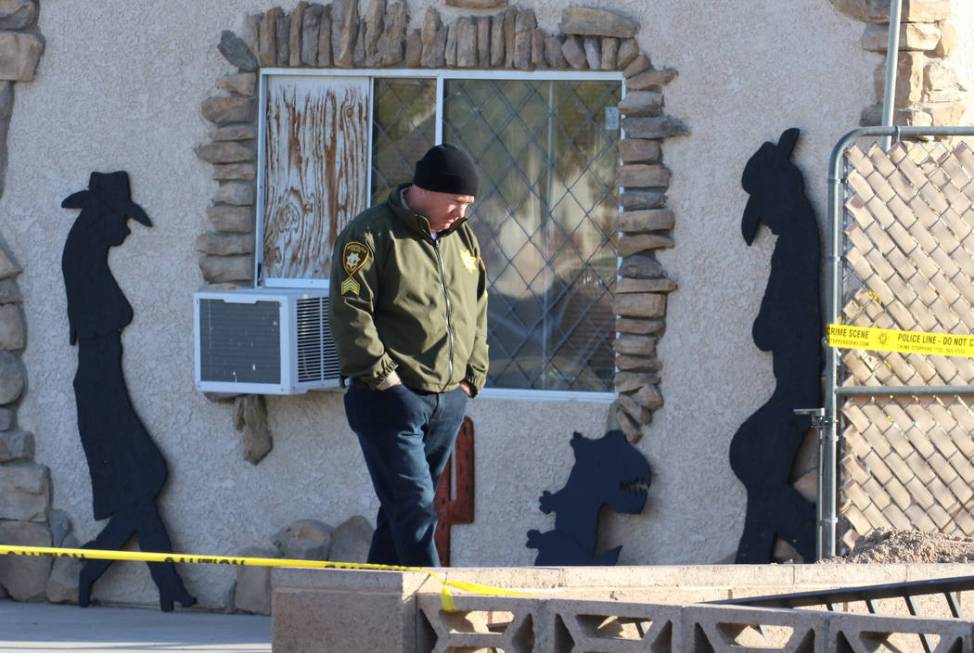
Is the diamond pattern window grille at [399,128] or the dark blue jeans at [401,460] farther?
the diamond pattern window grille at [399,128]

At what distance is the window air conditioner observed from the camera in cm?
744

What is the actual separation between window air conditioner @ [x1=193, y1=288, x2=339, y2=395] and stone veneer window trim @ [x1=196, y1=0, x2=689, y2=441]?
19 centimetres

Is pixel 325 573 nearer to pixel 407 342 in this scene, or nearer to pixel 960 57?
pixel 407 342

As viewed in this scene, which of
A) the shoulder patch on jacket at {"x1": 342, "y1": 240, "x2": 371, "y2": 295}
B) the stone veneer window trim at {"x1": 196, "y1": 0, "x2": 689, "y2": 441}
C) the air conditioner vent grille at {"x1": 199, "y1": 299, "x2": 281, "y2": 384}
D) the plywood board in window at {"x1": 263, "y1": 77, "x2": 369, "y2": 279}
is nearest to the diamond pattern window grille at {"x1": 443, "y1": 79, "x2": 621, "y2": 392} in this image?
the stone veneer window trim at {"x1": 196, "y1": 0, "x2": 689, "y2": 441}

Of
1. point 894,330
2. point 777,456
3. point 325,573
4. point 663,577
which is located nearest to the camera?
point 325,573

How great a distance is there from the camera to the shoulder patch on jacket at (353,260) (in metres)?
5.75

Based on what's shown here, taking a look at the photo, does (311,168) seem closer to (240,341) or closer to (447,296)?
(240,341)

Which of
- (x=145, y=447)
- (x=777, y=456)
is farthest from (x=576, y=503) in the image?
(x=145, y=447)

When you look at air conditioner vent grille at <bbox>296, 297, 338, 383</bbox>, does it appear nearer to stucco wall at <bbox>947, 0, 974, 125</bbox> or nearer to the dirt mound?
the dirt mound

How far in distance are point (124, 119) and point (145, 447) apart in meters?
1.46

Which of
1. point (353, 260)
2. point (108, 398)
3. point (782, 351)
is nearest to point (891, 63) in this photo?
point (782, 351)

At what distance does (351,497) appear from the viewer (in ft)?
25.1

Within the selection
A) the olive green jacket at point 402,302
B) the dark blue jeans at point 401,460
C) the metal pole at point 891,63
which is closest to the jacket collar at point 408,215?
the olive green jacket at point 402,302

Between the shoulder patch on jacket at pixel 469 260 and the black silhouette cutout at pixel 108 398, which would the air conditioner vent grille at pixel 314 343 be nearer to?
the black silhouette cutout at pixel 108 398
